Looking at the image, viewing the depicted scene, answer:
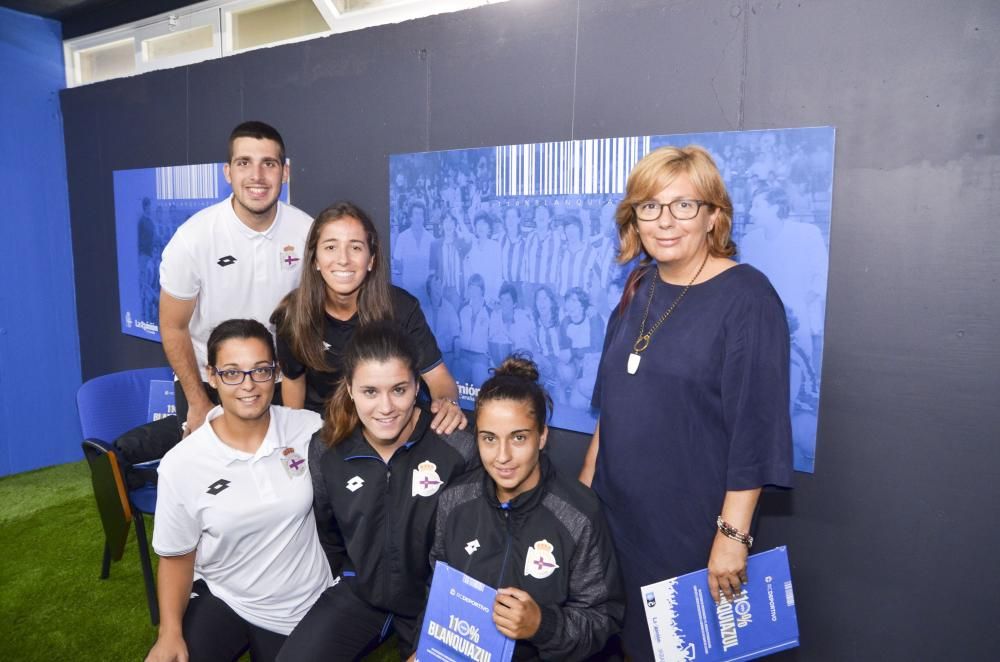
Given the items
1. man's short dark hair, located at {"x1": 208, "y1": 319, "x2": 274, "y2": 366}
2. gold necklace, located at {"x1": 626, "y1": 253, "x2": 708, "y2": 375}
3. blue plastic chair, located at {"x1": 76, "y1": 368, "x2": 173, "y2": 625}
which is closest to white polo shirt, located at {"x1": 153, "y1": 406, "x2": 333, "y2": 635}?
man's short dark hair, located at {"x1": 208, "y1": 319, "x2": 274, "y2": 366}

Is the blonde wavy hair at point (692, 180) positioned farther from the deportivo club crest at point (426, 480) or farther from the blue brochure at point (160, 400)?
the blue brochure at point (160, 400)

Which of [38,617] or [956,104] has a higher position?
[956,104]

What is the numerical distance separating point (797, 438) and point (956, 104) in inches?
39.7

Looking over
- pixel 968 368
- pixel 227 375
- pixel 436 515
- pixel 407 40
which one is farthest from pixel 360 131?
pixel 968 368

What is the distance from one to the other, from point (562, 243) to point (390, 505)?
1.12 meters

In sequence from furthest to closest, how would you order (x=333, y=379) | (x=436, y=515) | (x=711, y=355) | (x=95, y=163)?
(x=95, y=163) → (x=333, y=379) → (x=436, y=515) → (x=711, y=355)

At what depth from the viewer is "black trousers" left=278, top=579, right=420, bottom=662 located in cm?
183

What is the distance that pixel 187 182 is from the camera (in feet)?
12.4

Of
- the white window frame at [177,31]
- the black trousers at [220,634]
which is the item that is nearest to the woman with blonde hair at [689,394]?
the black trousers at [220,634]

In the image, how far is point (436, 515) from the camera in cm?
183

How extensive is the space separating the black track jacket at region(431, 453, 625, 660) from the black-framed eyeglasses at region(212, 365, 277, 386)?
29.9 inches

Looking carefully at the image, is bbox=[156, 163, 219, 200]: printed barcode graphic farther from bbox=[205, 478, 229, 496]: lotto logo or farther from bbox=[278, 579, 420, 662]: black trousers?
bbox=[278, 579, 420, 662]: black trousers

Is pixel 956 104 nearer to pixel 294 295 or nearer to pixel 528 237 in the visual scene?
pixel 528 237

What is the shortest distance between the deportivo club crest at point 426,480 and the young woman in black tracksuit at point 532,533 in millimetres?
76
